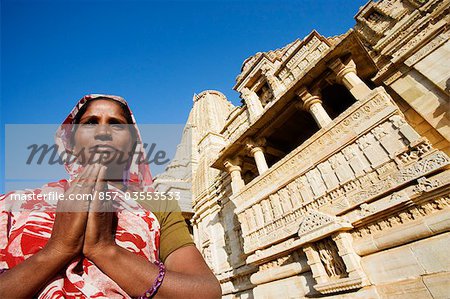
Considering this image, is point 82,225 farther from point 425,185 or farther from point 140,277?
point 425,185

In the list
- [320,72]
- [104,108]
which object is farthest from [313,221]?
[104,108]

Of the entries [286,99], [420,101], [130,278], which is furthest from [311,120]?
[130,278]

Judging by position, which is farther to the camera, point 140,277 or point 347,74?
point 347,74

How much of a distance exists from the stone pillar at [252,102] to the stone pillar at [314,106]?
4741 mm

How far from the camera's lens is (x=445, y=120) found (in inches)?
225

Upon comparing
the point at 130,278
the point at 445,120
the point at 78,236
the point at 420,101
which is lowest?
the point at 130,278

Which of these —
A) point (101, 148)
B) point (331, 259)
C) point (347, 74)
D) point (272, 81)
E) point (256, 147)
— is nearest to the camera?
point (101, 148)

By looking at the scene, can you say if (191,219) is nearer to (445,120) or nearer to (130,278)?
(445,120)

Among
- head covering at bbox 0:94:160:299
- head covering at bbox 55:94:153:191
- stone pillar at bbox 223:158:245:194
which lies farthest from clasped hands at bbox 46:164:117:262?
stone pillar at bbox 223:158:245:194

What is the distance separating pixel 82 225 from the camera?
105 cm

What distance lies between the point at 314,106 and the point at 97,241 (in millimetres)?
7680

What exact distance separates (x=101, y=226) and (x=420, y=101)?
8.56 metres

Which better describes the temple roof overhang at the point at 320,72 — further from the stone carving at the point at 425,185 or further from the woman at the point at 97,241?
the woman at the point at 97,241

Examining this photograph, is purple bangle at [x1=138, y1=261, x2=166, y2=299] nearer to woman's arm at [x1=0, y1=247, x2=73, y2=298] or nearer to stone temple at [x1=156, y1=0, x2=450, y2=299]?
woman's arm at [x1=0, y1=247, x2=73, y2=298]
